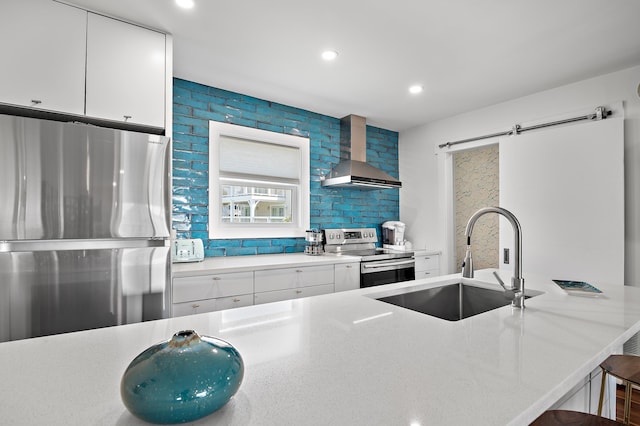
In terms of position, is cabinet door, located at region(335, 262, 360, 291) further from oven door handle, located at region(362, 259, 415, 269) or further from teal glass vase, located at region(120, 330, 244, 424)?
teal glass vase, located at region(120, 330, 244, 424)

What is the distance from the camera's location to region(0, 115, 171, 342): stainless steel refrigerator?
1659mm

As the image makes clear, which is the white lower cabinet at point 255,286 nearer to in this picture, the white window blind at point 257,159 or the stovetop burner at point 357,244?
the stovetop burner at point 357,244

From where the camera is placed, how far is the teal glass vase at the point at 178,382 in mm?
533

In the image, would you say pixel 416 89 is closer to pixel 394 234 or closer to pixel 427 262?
pixel 394 234

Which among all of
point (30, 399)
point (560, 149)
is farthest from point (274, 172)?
point (30, 399)

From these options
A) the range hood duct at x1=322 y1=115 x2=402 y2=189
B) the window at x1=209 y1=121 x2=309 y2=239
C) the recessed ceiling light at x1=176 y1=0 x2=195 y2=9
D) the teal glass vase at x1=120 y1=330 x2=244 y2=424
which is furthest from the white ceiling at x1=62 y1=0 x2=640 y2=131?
the teal glass vase at x1=120 y1=330 x2=244 y2=424

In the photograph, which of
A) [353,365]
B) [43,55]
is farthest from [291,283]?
[43,55]

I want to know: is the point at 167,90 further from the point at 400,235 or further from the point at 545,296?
the point at 400,235

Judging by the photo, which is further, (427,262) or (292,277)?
(427,262)

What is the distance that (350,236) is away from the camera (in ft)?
13.0

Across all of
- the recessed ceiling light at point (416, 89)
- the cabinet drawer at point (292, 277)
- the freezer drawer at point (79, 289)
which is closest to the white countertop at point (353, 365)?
the freezer drawer at point (79, 289)

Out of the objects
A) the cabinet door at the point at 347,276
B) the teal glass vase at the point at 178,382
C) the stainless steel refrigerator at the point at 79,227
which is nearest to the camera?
the teal glass vase at the point at 178,382

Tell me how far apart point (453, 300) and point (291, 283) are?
1337 mm

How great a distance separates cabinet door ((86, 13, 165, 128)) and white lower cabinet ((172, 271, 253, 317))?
1092 mm
